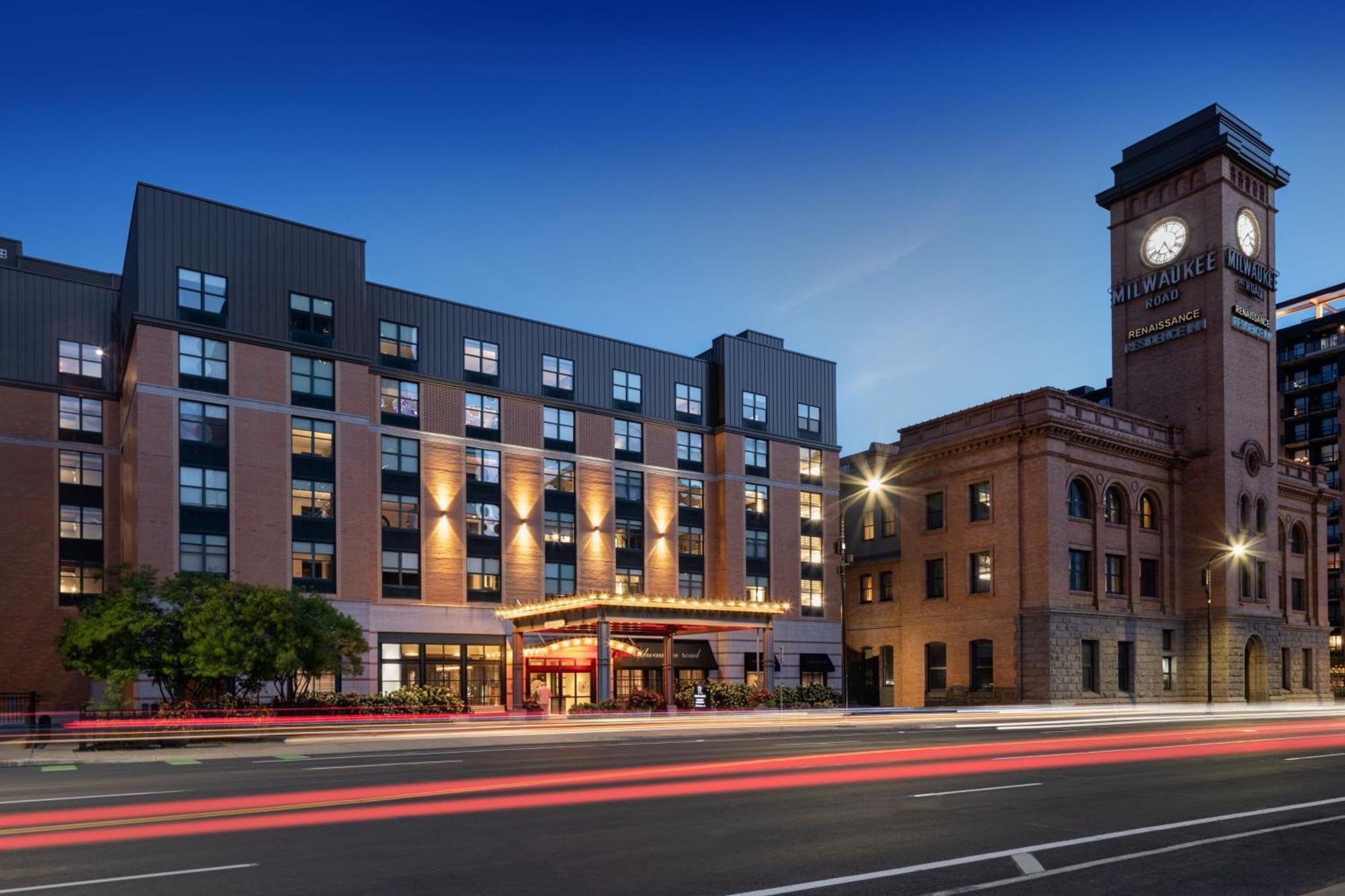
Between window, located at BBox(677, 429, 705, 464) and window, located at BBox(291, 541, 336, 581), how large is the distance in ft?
67.7

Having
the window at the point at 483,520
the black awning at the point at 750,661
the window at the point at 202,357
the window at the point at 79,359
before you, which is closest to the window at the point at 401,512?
the window at the point at 483,520

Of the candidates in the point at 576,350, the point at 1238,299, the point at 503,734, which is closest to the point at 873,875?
the point at 503,734

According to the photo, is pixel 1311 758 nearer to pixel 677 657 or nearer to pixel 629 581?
pixel 677 657

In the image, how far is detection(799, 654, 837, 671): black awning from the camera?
61688mm

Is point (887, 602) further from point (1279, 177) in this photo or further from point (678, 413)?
point (1279, 177)

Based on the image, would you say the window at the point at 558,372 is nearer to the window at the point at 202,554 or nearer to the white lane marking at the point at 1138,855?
the window at the point at 202,554

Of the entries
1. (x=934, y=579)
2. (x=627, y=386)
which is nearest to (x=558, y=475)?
(x=627, y=386)

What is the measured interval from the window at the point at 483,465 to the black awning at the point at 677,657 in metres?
11.2

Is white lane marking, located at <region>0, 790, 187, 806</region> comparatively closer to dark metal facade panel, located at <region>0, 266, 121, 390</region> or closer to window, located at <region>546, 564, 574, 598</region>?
window, located at <region>546, 564, 574, 598</region>

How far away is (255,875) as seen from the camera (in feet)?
35.3

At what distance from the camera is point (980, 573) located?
5722 centimetres

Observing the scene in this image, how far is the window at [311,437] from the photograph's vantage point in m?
47.1

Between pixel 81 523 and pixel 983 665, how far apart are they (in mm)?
45142

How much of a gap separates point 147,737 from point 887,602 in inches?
1723
